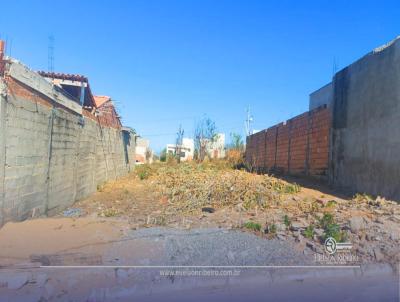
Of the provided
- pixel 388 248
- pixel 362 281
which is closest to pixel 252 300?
pixel 362 281

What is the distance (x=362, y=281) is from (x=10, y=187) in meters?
5.11

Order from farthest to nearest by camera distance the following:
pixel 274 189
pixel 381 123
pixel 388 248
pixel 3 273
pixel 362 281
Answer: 1. pixel 274 189
2. pixel 381 123
3. pixel 388 248
4. pixel 362 281
5. pixel 3 273

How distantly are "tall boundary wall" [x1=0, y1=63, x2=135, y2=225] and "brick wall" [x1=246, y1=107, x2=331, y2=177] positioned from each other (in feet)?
23.9

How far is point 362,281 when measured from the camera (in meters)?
5.07

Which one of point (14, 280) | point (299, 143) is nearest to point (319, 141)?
point (299, 143)

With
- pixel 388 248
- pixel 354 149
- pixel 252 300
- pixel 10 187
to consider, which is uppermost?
pixel 354 149

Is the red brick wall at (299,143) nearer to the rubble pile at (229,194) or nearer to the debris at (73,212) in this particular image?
the rubble pile at (229,194)

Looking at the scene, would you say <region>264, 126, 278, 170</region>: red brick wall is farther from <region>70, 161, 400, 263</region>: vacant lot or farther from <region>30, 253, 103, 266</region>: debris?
<region>30, 253, 103, 266</region>: debris

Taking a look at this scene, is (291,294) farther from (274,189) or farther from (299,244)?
(274,189)

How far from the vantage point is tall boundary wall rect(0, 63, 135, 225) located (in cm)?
608

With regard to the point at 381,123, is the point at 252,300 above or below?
below

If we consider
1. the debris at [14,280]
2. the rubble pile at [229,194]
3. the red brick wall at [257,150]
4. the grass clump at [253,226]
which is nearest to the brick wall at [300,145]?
the red brick wall at [257,150]

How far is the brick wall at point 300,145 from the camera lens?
13.3 m

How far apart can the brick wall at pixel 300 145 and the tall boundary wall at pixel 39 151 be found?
7272 mm
